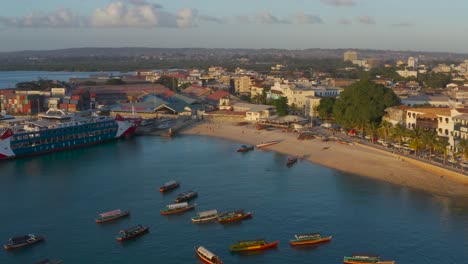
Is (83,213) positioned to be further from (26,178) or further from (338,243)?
(338,243)

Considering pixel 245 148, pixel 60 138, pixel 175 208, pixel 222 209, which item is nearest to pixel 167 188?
pixel 175 208

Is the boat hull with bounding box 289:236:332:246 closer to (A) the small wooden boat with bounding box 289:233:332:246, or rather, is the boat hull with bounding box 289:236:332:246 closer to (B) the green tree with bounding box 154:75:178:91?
(A) the small wooden boat with bounding box 289:233:332:246

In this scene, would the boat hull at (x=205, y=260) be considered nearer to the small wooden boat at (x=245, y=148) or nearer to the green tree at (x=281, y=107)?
the small wooden boat at (x=245, y=148)

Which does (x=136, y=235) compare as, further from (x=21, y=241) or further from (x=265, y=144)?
(x=265, y=144)

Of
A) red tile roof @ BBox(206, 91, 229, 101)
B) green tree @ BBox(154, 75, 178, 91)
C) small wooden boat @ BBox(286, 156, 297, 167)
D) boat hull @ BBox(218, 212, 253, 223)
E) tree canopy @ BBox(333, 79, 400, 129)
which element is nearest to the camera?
boat hull @ BBox(218, 212, 253, 223)

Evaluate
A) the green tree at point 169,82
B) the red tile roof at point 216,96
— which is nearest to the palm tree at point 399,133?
the red tile roof at point 216,96

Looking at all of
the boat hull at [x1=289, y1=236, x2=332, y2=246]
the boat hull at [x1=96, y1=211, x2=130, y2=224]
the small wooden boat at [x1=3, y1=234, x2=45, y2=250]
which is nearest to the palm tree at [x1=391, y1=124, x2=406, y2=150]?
the boat hull at [x1=289, y1=236, x2=332, y2=246]
